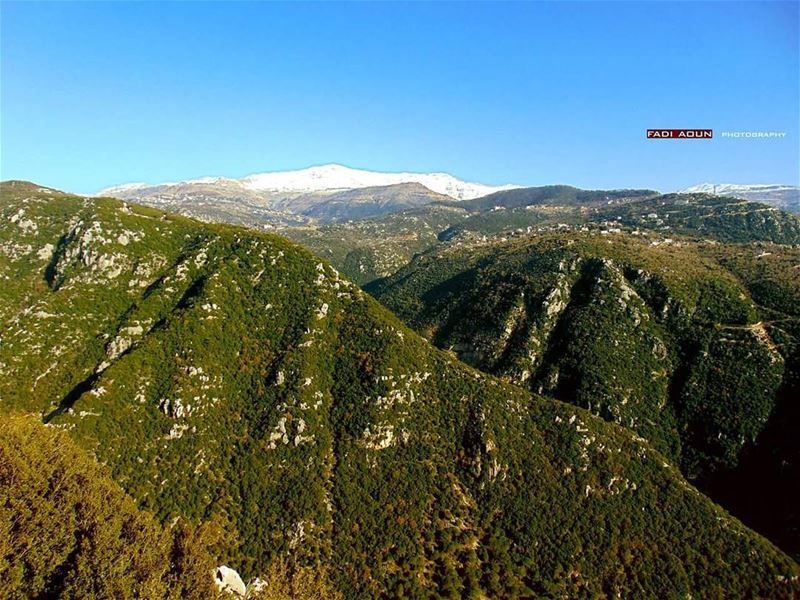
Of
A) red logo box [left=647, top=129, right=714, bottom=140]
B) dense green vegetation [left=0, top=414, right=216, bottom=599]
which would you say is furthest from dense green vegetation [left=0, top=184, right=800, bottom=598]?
red logo box [left=647, top=129, right=714, bottom=140]

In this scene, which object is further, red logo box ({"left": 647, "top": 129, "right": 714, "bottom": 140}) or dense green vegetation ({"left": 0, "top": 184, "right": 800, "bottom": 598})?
red logo box ({"left": 647, "top": 129, "right": 714, "bottom": 140})

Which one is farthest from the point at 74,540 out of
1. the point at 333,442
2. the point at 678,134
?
the point at 678,134

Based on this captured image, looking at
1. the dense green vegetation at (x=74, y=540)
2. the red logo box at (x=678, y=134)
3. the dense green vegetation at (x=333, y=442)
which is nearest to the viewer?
the dense green vegetation at (x=74, y=540)

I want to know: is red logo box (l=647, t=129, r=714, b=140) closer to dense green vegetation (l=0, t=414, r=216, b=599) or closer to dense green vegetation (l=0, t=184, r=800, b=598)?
dense green vegetation (l=0, t=184, r=800, b=598)

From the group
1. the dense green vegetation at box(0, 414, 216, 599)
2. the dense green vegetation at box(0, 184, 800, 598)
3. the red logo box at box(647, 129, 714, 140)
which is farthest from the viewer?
the red logo box at box(647, 129, 714, 140)

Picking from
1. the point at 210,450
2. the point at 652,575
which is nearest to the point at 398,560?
the point at 210,450

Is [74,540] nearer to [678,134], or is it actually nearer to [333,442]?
[333,442]

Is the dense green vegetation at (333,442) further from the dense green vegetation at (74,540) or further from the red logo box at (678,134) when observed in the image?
the red logo box at (678,134)

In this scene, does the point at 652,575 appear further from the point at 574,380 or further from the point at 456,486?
the point at 574,380

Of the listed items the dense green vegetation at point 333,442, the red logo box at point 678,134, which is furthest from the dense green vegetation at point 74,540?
the red logo box at point 678,134
